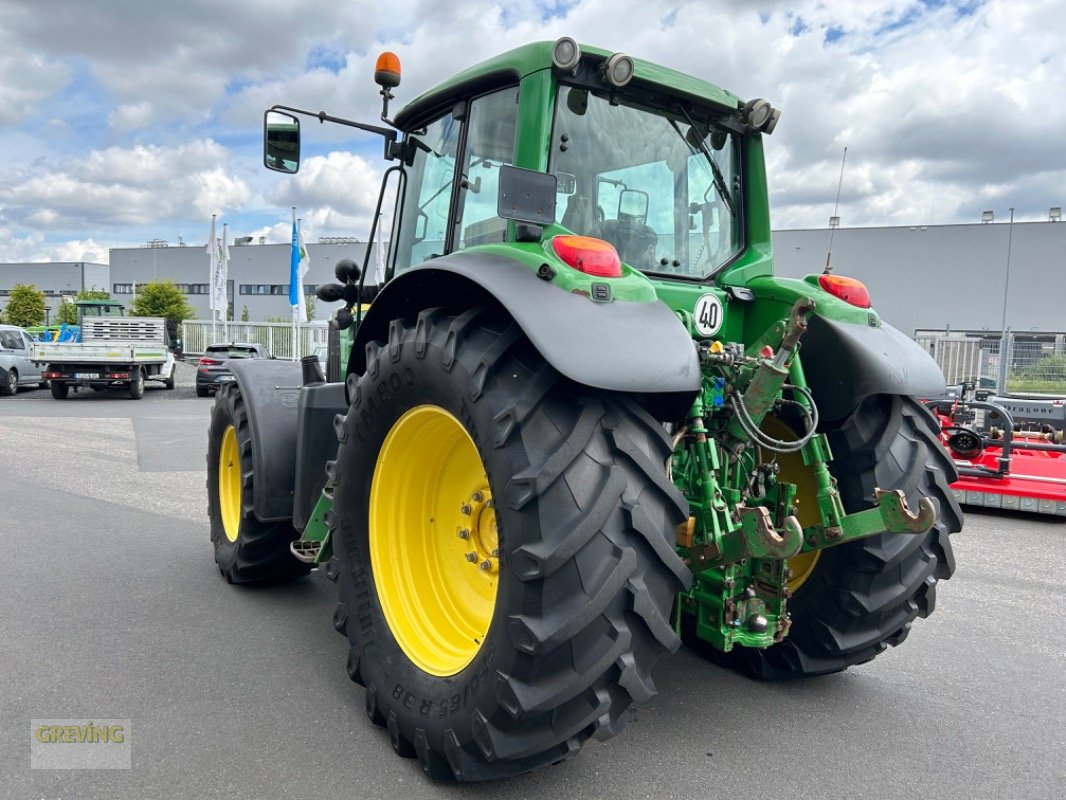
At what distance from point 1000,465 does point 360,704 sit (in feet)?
22.1

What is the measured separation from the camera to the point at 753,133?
3547mm

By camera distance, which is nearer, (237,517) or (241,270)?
(237,517)

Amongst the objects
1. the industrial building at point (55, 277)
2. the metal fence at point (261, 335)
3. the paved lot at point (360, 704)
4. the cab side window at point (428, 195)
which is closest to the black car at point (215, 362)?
the metal fence at point (261, 335)

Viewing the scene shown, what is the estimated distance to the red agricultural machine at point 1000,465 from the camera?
7.26 m

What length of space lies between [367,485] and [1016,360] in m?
14.3

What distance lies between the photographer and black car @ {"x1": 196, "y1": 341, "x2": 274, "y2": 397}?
20.1 meters

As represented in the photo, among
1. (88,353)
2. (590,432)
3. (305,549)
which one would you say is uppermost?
(590,432)

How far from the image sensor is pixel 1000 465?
7.46 m

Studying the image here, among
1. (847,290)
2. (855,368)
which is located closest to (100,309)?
(847,290)

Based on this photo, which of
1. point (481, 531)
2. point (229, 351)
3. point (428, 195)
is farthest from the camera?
point (229, 351)

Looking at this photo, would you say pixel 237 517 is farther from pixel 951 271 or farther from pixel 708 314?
pixel 951 271

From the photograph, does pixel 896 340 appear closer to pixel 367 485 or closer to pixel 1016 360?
pixel 367 485

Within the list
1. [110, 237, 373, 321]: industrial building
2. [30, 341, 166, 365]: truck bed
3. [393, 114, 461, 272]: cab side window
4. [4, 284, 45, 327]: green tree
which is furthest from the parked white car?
[4, 284, 45, 327]: green tree

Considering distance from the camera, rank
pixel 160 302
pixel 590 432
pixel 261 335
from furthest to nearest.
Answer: pixel 160 302 → pixel 261 335 → pixel 590 432
